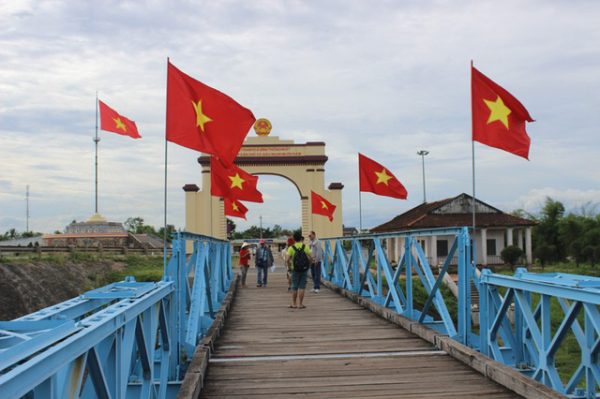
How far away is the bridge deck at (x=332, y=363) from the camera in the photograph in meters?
5.24

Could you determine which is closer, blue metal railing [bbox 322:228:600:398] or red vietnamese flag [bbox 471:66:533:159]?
blue metal railing [bbox 322:228:600:398]

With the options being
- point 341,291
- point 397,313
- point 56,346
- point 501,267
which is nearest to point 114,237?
point 501,267

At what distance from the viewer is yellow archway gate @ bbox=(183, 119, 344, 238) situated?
1221 inches

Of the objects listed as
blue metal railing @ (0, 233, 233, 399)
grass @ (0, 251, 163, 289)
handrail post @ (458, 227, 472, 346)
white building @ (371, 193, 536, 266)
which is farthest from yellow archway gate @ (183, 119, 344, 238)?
handrail post @ (458, 227, 472, 346)

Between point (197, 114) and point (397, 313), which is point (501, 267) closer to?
point (397, 313)

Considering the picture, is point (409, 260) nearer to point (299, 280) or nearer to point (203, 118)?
point (299, 280)

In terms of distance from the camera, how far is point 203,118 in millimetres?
7309

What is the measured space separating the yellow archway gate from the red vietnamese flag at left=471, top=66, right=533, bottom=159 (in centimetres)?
2336

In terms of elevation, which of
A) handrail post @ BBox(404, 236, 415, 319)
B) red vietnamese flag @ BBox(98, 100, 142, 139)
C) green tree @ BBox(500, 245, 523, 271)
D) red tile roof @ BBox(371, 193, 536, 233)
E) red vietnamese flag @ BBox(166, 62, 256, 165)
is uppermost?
red vietnamese flag @ BBox(98, 100, 142, 139)

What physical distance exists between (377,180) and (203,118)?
24.5 feet

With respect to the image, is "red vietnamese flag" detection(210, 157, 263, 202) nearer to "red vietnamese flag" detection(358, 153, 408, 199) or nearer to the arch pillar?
"red vietnamese flag" detection(358, 153, 408, 199)

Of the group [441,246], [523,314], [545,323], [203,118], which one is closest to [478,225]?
[441,246]

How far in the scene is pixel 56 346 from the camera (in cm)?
239

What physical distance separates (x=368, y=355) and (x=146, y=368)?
2.85 metres
